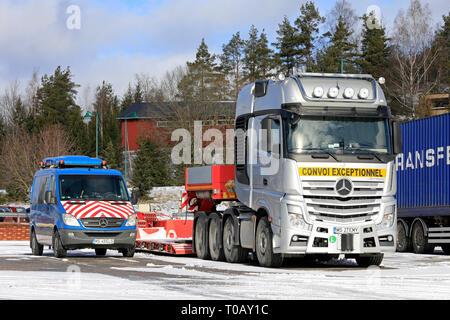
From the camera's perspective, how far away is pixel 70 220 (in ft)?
68.8

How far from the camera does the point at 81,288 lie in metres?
12.2

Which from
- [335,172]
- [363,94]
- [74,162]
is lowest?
[335,172]

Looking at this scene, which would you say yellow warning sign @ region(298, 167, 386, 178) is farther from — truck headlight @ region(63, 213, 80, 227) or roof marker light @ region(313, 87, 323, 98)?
truck headlight @ region(63, 213, 80, 227)

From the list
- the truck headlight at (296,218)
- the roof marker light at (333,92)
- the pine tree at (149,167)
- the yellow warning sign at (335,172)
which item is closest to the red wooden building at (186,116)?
the pine tree at (149,167)

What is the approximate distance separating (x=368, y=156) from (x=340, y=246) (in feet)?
6.18

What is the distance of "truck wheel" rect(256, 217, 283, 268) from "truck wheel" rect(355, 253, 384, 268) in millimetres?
2096

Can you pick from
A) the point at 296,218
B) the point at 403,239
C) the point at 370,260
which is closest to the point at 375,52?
the point at 403,239

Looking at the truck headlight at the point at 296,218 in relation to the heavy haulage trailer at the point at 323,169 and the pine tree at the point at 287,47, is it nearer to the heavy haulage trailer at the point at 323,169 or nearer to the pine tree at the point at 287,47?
the heavy haulage trailer at the point at 323,169

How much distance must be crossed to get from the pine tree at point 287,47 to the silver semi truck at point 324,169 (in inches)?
2516

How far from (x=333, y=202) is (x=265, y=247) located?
1.90 metres

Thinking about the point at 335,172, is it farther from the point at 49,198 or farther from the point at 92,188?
the point at 49,198

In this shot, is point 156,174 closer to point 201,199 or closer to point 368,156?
point 201,199

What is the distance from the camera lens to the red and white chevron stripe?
21109mm

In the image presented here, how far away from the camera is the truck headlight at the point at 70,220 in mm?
20953
